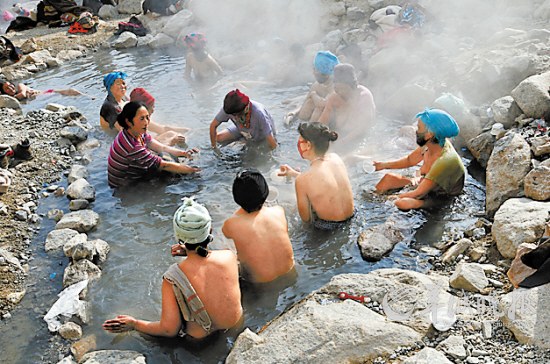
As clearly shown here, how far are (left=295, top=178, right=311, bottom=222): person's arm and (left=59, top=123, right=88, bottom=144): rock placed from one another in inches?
206

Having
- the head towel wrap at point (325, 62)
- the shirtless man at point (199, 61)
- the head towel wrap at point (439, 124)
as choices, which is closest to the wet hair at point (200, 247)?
the head towel wrap at point (439, 124)

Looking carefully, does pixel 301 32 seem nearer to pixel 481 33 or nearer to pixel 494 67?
pixel 481 33

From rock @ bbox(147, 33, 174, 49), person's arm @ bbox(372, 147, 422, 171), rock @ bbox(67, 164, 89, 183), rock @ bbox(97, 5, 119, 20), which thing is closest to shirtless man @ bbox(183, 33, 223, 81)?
rock @ bbox(147, 33, 174, 49)

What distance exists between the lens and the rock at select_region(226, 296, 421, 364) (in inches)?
128

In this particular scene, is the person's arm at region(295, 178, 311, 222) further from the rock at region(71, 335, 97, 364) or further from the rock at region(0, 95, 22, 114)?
the rock at region(0, 95, 22, 114)

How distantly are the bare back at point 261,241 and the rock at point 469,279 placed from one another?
5.26 ft

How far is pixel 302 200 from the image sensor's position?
5.34 m

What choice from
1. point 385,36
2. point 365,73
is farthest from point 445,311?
point 385,36

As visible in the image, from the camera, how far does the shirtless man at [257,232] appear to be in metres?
4.37

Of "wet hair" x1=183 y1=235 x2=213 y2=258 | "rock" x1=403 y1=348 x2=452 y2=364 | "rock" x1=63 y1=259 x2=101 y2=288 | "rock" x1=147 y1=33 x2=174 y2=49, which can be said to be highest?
"wet hair" x1=183 y1=235 x2=213 y2=258

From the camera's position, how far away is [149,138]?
7.30m

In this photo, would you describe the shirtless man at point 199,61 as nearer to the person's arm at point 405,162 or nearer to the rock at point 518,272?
the person's arm at point 405,162

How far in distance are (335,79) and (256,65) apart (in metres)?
5.31

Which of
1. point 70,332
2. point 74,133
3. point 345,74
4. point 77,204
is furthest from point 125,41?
point 70,332
